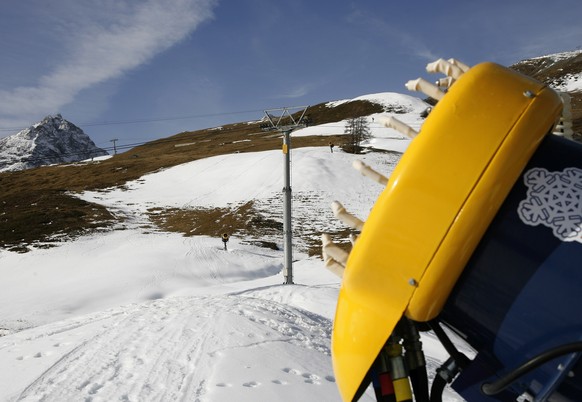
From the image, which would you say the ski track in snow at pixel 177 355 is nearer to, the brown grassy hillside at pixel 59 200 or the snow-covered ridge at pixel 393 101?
the brown grassy hillside at pixel 59 200

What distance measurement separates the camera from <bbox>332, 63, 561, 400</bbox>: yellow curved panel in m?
1.49

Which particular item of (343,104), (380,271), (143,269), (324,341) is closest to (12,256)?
(143,269)

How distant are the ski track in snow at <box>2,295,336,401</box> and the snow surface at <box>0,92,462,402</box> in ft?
0.05

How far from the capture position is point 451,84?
65.8 inches

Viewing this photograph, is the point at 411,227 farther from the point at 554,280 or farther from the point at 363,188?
the point at 363,188

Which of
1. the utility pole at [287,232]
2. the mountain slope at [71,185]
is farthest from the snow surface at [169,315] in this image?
the mountain slope at [71,185]

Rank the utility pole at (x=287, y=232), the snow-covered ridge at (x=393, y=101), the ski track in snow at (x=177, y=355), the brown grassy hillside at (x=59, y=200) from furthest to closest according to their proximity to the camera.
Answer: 1. the snow-covered ridge at (x=393, y=101)
2. the brown grassy hillside at (x=59, y=200)
3. the utility pole at (x=287, y=232)
4. the ski track in snow at (x=177, y=355)

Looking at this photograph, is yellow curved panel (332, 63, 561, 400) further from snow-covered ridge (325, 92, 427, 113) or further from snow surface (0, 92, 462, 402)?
snow-covered ridge (325, 92, 427, 113)

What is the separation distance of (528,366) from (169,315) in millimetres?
5526

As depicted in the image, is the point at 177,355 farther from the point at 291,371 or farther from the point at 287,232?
the point at 287,232

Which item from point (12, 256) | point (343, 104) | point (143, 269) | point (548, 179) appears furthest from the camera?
point (343, 104)

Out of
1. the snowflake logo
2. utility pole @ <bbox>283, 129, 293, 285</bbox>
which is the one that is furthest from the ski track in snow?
utility pole @ <bbox>283, 129, 293, 285</bbox>

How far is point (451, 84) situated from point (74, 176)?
187 ft

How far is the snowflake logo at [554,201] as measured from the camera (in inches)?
57.4
